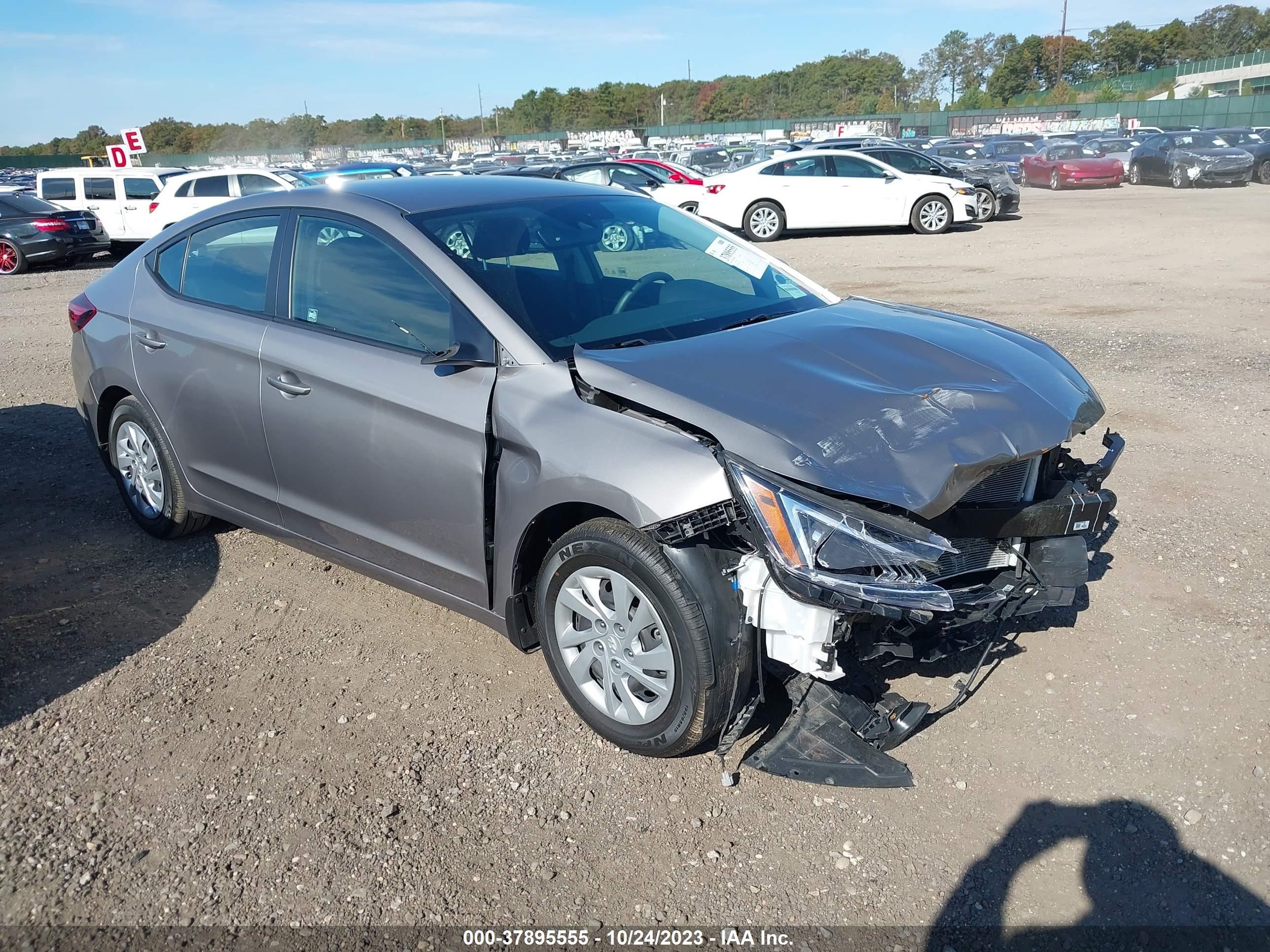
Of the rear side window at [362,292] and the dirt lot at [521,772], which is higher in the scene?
the rear side window at [362,292]

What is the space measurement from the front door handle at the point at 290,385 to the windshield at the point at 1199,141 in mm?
30665

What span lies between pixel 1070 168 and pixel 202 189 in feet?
77.0

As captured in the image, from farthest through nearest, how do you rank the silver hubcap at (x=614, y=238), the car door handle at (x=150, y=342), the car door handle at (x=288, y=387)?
the car door handle at (x=150, y=342) → the silver hubcap at (x=614, y=238) → the car door handle at (x=288, y=387)

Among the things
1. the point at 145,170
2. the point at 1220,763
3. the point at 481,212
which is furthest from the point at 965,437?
the point at 145,170

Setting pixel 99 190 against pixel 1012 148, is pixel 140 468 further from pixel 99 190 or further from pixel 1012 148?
pixel 1012 148

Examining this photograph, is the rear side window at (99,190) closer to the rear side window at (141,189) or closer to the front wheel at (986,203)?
the rear side window at (141,189)

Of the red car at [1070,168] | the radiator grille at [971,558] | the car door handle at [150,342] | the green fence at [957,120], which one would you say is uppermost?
the green fence at [957,120]

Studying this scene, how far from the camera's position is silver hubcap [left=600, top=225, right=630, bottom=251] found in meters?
4.12

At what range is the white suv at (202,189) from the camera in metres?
18.7

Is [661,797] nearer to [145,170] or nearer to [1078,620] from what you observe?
[1078,620]

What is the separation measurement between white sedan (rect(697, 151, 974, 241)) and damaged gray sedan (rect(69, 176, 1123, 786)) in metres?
14.8

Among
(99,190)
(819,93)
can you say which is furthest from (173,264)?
(819,93)

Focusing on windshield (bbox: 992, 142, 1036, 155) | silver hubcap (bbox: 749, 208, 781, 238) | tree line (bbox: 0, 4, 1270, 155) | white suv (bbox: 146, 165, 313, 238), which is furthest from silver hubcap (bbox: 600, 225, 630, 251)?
tree line (bbox: 0, 4, 1270, 155)

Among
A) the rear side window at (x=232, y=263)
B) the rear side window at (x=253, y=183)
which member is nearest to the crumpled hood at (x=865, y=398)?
the rear side window at (x=232, y=263)
